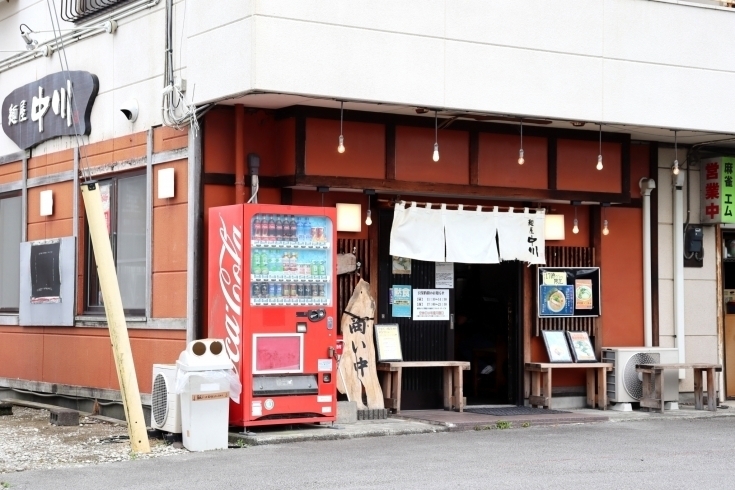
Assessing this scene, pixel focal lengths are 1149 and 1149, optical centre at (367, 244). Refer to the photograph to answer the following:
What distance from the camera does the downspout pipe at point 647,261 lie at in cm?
1638

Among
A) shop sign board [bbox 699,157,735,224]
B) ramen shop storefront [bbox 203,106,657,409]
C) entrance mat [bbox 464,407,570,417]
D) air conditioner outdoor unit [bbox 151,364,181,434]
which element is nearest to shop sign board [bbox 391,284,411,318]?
ramen shop storefront [bbox 203,106,657,409]

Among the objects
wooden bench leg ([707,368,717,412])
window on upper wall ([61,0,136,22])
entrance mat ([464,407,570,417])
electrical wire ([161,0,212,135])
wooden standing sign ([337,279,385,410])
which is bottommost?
entrance mat ([464,407,570,417])

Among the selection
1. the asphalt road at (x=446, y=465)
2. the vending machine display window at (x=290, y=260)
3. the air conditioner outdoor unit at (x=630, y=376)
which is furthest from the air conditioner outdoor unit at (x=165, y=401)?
the air conditioner outdoor unit at (x=630, y=376)

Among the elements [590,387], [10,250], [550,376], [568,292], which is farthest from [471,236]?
[10,250]

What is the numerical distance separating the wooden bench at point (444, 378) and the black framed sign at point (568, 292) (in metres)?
1.54

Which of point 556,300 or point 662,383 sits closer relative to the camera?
point 662,383

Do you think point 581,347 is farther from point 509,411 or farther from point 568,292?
point 509,411

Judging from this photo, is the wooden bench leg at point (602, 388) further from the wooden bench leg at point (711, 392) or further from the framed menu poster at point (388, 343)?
the framed menu poster at point (388, 343)

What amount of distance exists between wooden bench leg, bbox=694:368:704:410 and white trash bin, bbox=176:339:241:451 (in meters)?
7.06

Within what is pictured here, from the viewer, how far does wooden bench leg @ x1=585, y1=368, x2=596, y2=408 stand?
15844mm

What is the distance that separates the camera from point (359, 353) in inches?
566

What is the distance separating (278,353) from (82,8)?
6334mm

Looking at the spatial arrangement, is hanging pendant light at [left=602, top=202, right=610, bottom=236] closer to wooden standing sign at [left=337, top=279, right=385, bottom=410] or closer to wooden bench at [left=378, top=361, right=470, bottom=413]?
wooden bench at [left=378, top=361, right=470, bottom=413]

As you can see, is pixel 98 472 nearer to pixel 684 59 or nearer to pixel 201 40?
pixel 201 40
